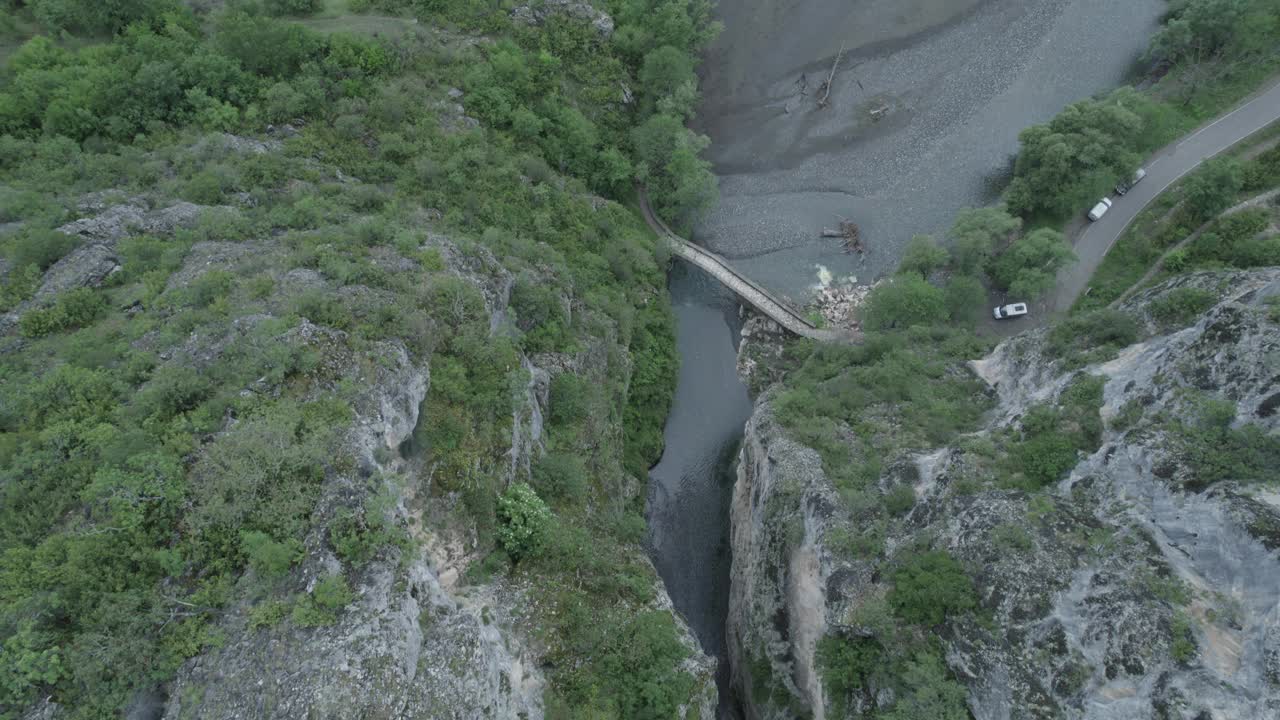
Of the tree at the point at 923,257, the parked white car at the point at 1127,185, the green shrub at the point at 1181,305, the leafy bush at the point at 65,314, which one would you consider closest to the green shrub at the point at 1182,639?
the green shrub at the point at 1181,305

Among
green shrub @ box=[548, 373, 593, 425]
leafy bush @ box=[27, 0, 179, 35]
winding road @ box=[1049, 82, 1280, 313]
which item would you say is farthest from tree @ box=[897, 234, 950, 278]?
leafy bush @ box=[27, 0, 179, 35]

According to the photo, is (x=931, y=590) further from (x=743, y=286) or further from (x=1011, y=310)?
(x=743, y=286)

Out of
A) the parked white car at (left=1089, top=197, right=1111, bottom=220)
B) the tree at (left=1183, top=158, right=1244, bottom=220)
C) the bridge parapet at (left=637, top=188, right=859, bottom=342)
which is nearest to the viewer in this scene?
the tree at (left=1183, top=158, right=1244, bottom=220)

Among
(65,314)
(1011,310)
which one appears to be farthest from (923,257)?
(65,314)

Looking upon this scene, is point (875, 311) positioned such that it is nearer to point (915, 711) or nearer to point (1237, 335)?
point (1237, 335)

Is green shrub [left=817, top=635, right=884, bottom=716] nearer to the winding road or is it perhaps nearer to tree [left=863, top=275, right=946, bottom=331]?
tree [left=863, top=275, right=946, bottom=331]

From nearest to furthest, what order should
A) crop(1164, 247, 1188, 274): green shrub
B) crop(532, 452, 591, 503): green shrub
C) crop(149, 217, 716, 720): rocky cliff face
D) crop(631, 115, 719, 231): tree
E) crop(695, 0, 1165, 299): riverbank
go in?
crop(149, 217, 716, 720): rocky cliff face
crop(532, 452, 591, 503): green shrub
crop(1164, 247, 1188, 274): green shrub
crop(631, 115, 719, 231): tree
crop(695, 0, 1165, 299): riverbank

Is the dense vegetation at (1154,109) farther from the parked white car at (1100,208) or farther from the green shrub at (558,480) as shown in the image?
the green shrub at (558,480)
